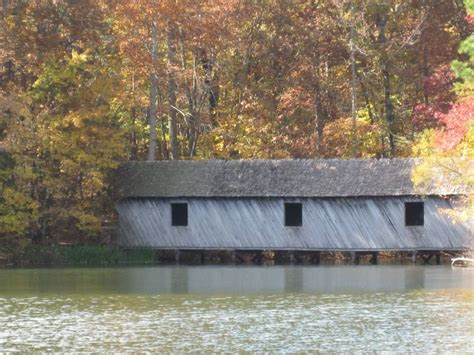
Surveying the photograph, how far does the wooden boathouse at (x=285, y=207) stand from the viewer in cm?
4469

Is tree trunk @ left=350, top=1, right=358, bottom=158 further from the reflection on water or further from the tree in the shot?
the tree

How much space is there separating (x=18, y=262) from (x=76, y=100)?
6.97 m

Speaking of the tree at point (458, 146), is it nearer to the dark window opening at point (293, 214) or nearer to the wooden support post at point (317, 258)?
the dark window opening at point (293, 214)

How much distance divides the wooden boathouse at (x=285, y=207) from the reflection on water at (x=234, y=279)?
8.57ft

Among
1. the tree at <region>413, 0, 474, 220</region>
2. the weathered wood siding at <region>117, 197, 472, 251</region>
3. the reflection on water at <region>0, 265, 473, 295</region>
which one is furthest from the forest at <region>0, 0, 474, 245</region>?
the tree at <region>413, 0, 474, 220</region>

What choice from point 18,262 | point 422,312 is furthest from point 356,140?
point 422,312

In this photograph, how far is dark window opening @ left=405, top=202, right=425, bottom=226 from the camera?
45.2m

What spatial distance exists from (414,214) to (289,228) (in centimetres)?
488

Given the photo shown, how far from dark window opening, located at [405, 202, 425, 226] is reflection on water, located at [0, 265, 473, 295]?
319 centimetres

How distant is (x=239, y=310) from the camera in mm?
28812

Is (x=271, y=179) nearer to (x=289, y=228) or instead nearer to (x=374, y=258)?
(x=289, y=228)

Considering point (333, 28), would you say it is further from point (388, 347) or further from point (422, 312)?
point (388, 347)

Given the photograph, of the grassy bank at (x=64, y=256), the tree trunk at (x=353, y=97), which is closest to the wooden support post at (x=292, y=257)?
the grassy bank at (x=64, y=256)

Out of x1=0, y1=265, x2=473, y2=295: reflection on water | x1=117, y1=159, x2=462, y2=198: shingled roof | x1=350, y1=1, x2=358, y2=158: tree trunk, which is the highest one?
x1=350, y1=1, x2=358, y2=158: tree trunk
